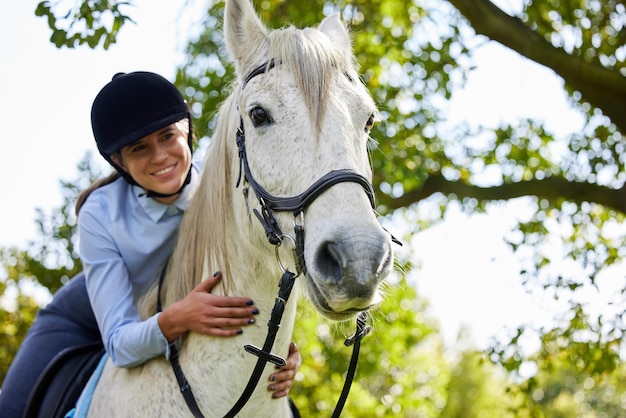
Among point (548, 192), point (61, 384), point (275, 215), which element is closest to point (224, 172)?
point (275, 215)

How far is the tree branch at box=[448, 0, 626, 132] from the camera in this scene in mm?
6242

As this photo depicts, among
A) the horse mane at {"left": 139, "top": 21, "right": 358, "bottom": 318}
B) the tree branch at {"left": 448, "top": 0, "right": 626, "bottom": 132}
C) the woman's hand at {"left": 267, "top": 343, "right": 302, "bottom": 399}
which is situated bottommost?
the tree branch at {"left": 448, "top": 0, "right": 626, "bottom": 132}

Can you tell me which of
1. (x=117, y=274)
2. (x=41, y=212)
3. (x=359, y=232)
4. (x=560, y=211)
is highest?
(x=359, y=232)

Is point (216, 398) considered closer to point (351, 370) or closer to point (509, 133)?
point (351, 370)

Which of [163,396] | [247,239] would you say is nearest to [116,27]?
[247,239]

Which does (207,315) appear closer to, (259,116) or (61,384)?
(259,116)

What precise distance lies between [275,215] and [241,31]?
98 cm

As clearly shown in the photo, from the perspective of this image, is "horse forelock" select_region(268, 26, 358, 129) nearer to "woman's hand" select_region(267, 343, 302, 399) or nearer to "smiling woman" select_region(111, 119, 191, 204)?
"smiling woman" select_region(111, 119, 191, 204)

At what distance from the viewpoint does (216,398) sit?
2.81m

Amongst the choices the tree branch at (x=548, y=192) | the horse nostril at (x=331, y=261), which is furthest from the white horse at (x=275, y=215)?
the tree branch at (x=548, y=192)

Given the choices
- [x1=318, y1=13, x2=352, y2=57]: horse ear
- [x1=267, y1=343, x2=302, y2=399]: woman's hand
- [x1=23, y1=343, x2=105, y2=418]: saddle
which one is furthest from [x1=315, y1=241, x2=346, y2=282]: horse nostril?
[x1=23, y1=343, x2=105, y2=418]: saddle

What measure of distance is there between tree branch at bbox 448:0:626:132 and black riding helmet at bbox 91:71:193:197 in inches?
144

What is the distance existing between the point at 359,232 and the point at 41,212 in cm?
879

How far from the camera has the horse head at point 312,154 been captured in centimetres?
219
